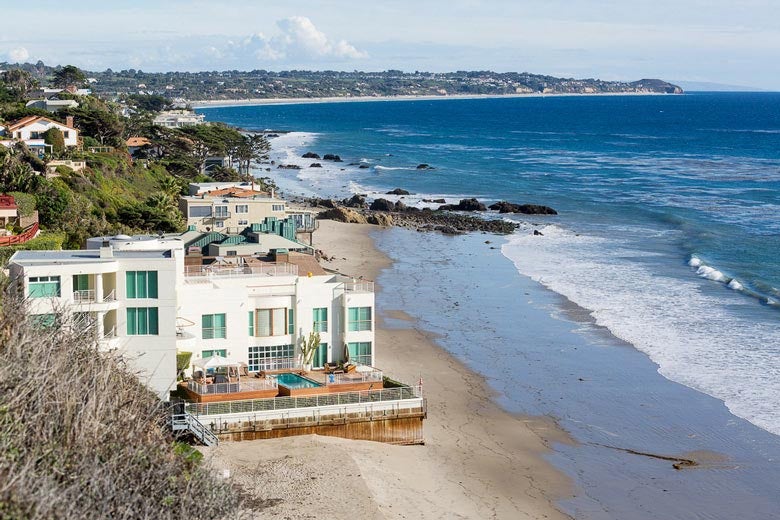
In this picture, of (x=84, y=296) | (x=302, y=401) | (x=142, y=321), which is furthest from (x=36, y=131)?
(x=302, y=401)

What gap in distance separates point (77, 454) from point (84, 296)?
11.8m

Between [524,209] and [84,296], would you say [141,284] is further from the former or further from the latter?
[524,209]

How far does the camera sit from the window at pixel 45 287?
87.8ft

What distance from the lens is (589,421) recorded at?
31.8 m

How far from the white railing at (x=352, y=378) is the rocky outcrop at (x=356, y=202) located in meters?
49.7

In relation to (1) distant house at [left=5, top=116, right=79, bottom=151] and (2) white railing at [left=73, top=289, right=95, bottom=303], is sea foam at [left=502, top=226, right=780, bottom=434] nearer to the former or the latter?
(2) white railing at [left=73, top=289, right=95, bottom=303]

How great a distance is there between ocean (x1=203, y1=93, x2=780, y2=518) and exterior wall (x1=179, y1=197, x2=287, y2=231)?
6.92 meters

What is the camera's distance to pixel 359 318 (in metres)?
32.1

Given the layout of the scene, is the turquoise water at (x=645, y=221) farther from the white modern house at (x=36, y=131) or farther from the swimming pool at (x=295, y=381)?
the white modern house at (x=36, y=131)

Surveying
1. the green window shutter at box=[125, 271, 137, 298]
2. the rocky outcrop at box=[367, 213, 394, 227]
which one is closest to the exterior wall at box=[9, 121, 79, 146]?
the rocky outcrop at box=[367, 213, 394, 227]

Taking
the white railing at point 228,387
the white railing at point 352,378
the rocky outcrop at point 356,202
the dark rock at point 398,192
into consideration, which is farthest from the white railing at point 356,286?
the dark rock at point 398,192

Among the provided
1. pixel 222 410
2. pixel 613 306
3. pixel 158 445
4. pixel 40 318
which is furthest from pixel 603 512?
pixel 613 306

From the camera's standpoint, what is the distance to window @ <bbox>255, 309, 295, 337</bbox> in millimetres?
31328

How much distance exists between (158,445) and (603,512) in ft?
38.6
